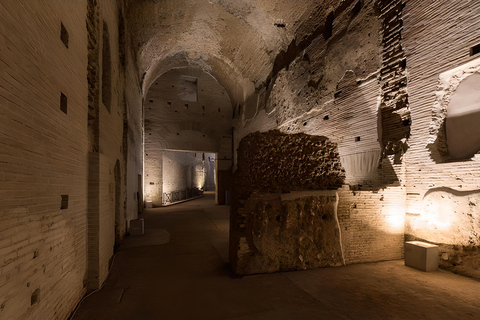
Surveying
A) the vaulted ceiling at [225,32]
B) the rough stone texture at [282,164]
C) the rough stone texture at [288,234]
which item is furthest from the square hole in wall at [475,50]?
the vaulted ceiling at [225,32]

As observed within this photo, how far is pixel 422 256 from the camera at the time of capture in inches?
177

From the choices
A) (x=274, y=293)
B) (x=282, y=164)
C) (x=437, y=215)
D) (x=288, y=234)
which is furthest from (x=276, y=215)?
(x=437, y=215)

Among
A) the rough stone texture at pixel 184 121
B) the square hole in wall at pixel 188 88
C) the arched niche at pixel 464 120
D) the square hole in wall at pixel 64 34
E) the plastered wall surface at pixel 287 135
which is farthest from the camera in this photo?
the square hole in wall at pixel 188 88

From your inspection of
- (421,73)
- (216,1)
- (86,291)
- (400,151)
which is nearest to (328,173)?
(400,151)

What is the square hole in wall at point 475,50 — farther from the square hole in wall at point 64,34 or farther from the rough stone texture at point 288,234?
the square hole in wall at point 64,34

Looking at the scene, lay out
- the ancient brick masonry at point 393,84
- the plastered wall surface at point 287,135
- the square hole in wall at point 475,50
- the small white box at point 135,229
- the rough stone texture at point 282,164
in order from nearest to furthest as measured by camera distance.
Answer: the plastered wall surface at point 287,135 < the square hole in wall at point 475,50 < the rough stone texture at point 282,164 < the ancient brick masonry at point 393,84 < the small white box at point 135,229

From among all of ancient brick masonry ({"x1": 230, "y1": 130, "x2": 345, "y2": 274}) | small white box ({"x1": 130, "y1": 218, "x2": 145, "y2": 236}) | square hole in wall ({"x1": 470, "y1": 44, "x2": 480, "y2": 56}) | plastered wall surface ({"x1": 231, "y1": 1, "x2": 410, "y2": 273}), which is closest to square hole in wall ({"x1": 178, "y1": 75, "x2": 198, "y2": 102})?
plastered wall surface ({"x1": 231, "y1": 1, "x2": 410, "y2": 273})

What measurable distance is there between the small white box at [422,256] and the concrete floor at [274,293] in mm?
144

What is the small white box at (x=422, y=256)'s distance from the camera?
14.6ft

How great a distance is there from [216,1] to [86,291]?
9805 mm

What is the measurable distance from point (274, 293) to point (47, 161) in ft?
11.6

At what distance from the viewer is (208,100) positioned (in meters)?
15.9

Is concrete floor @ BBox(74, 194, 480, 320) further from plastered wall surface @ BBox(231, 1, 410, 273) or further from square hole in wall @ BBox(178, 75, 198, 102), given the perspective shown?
square hole in wall @ BBox(178, 75, 198, 102)

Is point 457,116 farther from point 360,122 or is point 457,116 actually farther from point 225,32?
point 225,32
